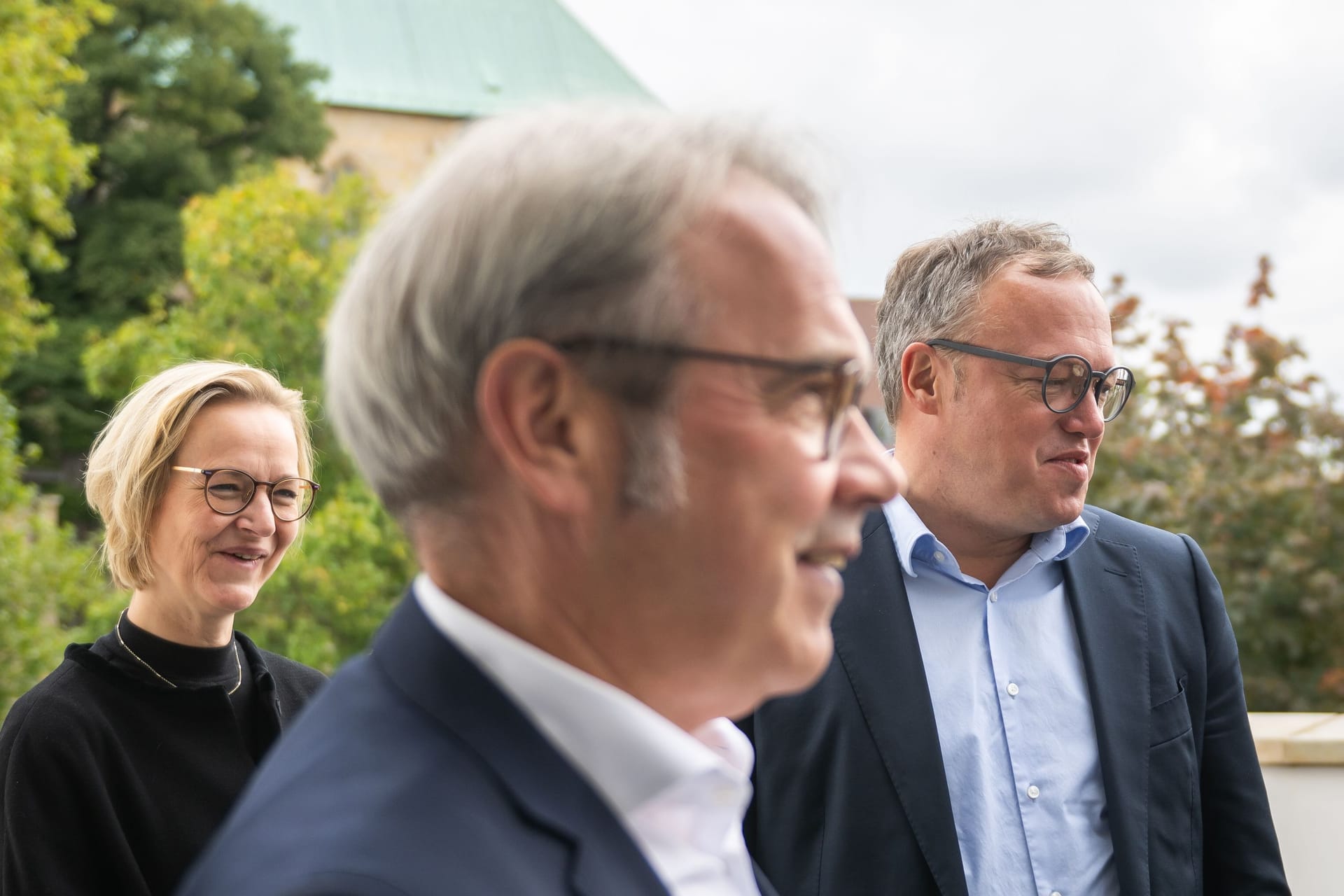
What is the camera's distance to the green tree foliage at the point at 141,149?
23703mm

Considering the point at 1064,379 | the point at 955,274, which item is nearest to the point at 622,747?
the point at 1064,379

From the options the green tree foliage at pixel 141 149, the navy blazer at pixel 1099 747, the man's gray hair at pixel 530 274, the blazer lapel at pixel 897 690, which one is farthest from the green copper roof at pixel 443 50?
the man's gray hair at pixel 530 274

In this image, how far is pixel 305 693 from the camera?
3262mm

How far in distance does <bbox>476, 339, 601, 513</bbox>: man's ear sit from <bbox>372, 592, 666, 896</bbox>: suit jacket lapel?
0.59 feet

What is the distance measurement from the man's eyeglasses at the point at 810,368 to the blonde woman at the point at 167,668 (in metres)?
1.91

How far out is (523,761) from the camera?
117 centimetres

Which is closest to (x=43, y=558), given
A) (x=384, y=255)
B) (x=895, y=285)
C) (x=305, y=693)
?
(x=305, y=693)

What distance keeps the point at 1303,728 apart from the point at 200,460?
3.62 m

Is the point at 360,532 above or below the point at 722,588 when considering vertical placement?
below

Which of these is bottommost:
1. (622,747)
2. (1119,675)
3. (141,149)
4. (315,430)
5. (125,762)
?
(315,430)

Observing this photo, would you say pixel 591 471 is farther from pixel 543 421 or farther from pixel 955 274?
pixel 955 274

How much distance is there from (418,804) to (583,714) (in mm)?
197

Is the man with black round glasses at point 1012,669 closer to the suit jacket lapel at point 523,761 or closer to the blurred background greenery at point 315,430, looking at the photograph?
the suit jacket lapel at point 523,761

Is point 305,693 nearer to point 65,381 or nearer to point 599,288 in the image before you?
point 599,288
